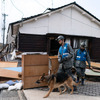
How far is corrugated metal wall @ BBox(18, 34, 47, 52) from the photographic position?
29.1 feet

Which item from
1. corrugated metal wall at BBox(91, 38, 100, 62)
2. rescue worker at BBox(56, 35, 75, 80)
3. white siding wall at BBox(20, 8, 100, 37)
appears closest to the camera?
rescue worker at BBox(56, 35, 75, 80)

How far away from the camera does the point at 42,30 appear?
948 centimetres

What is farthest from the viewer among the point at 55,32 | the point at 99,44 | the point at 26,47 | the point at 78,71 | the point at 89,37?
the point at 99,44

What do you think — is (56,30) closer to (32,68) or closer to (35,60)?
(35,60)

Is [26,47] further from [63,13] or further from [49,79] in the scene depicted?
[49,79]

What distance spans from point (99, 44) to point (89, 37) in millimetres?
1655

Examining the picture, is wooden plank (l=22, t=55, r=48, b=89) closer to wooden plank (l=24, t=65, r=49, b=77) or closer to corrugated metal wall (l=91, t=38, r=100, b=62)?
wooden plank (l=24, t=65, r=49, b=77)

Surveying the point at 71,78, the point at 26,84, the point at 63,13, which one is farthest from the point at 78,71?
the point at 63,13

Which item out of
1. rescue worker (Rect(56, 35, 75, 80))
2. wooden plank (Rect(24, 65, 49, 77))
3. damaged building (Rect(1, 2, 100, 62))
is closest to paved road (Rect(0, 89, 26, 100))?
wooden plank (Rect(24, 65, 49, 77))

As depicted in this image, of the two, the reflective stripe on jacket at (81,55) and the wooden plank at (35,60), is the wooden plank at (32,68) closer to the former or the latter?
the wooden plank at (35,60)

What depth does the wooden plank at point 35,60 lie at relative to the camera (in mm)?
4188

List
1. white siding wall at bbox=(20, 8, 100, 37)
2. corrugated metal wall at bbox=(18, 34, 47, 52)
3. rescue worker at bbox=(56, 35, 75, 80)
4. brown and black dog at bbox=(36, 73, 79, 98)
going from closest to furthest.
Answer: brown and black dog at bbox=(36, 73, 79, 98)
rescue worker at bbox=(56, 35, 75, 80)
corrugated metal wall at bbox=(18, 34, 47, 52)
white siding wall at bbox=(20, 8, 100, 37)

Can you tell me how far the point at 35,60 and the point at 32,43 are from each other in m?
5.08

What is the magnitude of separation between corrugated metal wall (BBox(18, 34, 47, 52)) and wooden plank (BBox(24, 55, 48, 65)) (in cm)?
482
